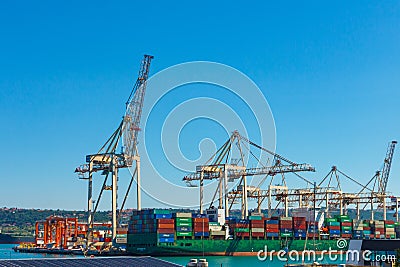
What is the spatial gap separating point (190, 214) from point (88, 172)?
813 inches

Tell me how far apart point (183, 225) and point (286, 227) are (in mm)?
23028

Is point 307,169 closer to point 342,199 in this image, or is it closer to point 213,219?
point 213,219

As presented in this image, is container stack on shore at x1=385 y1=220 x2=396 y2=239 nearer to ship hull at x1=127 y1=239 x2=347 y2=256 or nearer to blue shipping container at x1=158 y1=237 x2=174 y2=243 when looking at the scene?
ship hull at x1=127 y1=239 x2=347 y2=256

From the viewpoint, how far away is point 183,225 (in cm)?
11194

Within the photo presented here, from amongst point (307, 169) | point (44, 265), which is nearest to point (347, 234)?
point (307, 169)

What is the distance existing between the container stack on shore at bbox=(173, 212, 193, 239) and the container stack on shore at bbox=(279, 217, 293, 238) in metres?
20.2

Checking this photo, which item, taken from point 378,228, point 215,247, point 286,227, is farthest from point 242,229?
point 378,228

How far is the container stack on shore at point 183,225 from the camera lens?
11138 centimetres

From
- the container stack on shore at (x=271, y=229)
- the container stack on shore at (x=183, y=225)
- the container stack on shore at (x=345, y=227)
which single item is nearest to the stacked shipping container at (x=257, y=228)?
the container stack on shore at (x=271, y=229)

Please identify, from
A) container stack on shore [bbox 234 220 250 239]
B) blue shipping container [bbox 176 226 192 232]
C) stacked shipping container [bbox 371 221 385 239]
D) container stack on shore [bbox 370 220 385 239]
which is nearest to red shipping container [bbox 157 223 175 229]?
blue shipping container [bbox 176 226 192 232]

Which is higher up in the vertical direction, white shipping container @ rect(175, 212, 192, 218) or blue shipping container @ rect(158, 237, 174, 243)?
white shipping container @ rect(175, 212, 192, 218)

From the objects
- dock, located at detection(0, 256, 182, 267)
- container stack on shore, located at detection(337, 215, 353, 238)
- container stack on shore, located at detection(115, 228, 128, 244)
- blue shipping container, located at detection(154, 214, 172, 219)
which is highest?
blue shipping container, located at detection(154, 214, 172, 219)

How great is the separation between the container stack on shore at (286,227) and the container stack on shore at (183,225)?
20.2 metres

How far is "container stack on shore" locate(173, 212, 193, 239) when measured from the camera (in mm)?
111375
